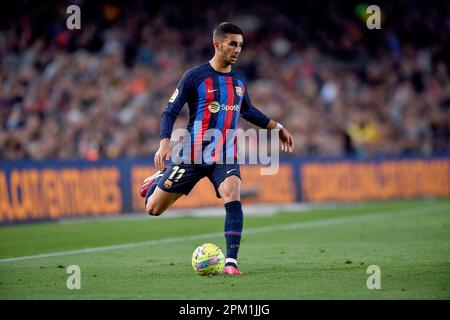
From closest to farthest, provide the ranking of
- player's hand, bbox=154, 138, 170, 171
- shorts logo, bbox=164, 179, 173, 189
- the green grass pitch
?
the green grass pitch, player's hand, bbox=154, 138, 170, 171, shorts logo, bbox=164, 179, 173, 189

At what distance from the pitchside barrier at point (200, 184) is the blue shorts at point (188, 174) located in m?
8.59

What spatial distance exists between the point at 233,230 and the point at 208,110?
1.26 metres

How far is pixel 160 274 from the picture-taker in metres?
9.09

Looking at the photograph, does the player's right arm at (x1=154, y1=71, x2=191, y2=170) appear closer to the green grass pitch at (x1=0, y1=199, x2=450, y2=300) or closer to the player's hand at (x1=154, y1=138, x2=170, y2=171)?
the player's hand at (x1=154, y1=138, x2=170, y2=171)

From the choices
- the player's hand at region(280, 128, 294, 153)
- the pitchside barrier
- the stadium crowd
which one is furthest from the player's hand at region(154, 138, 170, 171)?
the stadium crowd

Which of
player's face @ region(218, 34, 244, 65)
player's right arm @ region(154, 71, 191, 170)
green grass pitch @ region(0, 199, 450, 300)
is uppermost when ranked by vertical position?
player's face @ region(218, 34, 244, 65)

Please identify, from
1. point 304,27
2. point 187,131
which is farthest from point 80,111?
point 187,131

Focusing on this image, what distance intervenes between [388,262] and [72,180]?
10.0 meters

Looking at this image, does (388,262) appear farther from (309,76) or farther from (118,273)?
(309,76)

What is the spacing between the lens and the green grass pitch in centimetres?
776

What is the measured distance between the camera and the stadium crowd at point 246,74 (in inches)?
820

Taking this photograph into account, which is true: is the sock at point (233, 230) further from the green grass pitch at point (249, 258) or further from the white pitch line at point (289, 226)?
the white pitch line at point (289, 226)

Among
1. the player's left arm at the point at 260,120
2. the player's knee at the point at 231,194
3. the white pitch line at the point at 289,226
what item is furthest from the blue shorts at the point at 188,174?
the white pitch line at the point at 289,226

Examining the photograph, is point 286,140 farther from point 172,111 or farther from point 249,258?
point 249,258
